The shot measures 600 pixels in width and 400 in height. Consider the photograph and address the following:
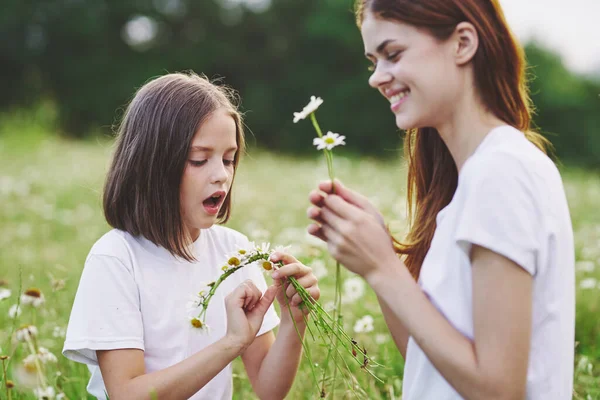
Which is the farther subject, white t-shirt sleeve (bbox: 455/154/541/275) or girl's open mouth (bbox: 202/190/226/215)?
girl's open mouth (bbox: 202/190/226/215)

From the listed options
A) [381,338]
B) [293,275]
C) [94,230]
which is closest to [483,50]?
[293,275]

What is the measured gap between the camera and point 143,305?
1.79 metres

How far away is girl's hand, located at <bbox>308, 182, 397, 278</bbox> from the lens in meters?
1.27

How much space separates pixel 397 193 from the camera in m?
6.23

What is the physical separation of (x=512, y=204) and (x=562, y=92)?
799 inches

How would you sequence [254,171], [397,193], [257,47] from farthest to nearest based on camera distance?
[257,47], [254,171], [397,193]

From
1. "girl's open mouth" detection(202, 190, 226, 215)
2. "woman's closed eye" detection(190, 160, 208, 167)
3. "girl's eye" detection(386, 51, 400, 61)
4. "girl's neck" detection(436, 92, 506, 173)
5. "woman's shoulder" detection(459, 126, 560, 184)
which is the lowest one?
"girl's open mouth" detection(202, 190, 226, 215)

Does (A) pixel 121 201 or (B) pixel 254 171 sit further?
(B) pixel 254 171

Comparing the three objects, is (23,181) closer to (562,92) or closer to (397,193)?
(397,193)

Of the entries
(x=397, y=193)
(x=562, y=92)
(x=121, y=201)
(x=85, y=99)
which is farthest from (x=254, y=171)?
(x=562, y=92)

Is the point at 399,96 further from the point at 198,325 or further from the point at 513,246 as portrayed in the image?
the point at 198,325

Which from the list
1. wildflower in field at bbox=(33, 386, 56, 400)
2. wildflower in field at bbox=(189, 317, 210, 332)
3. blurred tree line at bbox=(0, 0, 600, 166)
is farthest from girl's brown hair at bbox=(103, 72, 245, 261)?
blurred tree line at bbox=(0, 0, 600, 166)

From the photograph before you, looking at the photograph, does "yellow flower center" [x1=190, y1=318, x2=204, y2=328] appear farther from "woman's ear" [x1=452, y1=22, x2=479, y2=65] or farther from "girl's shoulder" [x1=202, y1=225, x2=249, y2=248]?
"woman's ear" [x1=452, y1=22, x2=479, y2=65]

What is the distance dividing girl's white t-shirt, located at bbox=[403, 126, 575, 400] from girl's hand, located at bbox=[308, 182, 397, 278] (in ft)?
0.42
